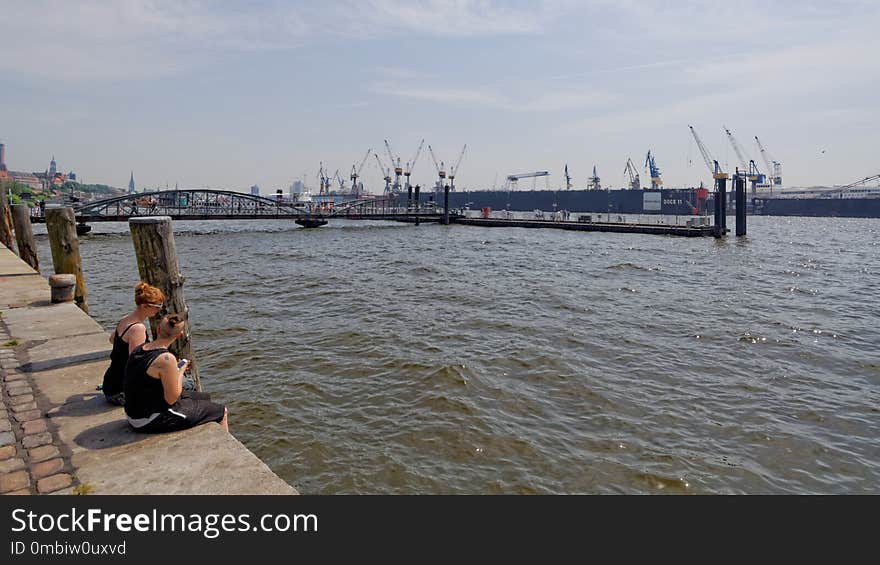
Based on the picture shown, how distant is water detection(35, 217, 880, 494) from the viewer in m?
7.09

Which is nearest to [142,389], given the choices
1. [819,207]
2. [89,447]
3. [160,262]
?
[89,447]

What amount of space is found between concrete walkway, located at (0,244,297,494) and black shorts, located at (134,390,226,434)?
0.24 feet

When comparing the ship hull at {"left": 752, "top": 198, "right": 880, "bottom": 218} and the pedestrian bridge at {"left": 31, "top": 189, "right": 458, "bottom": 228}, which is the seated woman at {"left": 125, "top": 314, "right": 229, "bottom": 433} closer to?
the pedestrian bridge at {"left": 31, "top": 189, "right": 458, "bottom": 228}

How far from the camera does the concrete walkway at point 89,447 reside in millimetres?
4059

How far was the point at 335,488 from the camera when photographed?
21.3ft

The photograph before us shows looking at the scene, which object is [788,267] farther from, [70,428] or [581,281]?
[70,428]

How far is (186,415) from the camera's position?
5016 mm

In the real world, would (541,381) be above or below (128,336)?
below

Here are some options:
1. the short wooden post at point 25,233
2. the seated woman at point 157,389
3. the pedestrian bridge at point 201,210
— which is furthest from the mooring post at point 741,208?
the seated woman at point 157,389

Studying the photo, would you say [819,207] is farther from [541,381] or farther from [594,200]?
[541,381]

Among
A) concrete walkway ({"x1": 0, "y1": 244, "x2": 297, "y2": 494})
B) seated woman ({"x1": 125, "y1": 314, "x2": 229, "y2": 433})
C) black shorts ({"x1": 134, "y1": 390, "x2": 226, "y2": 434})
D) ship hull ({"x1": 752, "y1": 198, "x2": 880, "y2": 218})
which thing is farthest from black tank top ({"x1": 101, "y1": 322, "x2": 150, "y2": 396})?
ship hull ({"x1": 752, "y1": 198, "x2": 880, "y2": 218})

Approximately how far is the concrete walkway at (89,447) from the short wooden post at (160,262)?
102 cm

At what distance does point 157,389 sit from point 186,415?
415mm
